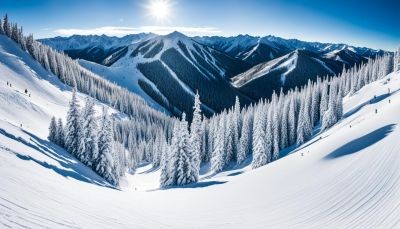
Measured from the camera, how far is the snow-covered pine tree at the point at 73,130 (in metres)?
42.3

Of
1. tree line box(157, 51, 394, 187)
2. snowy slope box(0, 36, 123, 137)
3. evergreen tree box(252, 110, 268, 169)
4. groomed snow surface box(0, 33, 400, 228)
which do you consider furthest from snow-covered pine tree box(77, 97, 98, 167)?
evergreen tree box(252, 110, 268, 169)

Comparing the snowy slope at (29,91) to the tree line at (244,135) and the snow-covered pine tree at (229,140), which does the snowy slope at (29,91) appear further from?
the snow-covered pine tree at (229,140)

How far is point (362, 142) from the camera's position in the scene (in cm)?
2633

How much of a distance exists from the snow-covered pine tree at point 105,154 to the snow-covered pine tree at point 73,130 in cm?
305

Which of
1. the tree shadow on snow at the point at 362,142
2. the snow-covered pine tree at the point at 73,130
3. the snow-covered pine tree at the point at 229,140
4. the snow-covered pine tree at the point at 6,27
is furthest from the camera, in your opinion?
the snow-covered pine tree at the point at 6,27

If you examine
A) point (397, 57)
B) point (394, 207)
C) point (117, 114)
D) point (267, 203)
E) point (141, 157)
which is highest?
point (397, 57)

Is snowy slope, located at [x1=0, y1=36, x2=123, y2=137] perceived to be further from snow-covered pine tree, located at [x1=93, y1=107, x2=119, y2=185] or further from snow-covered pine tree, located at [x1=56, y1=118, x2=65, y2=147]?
snow-covered pine tree, located at [x1=93, y1=107, x2=119, y2=185]

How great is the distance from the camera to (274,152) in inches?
2554

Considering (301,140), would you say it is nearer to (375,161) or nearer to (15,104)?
(375,161)

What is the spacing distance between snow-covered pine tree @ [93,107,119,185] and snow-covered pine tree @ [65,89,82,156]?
3047mm

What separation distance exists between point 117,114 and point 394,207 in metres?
131

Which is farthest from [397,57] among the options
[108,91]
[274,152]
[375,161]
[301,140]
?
[108,91]

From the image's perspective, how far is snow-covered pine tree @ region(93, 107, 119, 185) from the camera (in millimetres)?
41812

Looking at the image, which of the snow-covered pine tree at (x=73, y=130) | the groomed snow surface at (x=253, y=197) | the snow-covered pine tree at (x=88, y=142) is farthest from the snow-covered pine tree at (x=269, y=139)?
the snow-covered pine tree at (x=73, y=130)
